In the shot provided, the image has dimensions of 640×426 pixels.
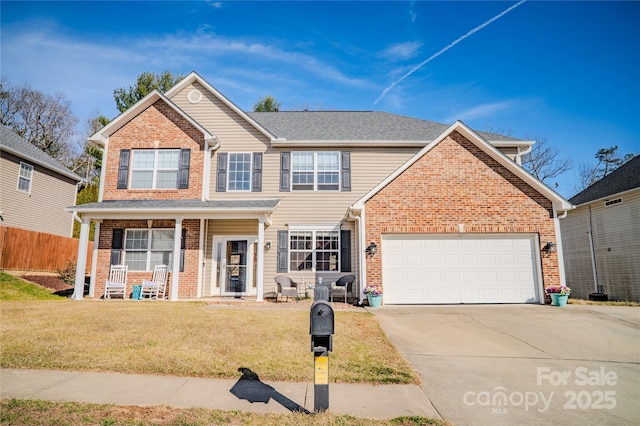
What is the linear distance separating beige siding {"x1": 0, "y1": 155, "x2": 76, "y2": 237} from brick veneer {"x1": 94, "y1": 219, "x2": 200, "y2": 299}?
796 cm

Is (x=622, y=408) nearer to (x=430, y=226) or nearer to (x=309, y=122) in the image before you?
(x=430, y=226)

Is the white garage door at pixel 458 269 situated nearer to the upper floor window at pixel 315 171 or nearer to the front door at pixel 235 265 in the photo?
the upper floor window at pixel 315 171

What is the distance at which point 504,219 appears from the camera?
1164cm

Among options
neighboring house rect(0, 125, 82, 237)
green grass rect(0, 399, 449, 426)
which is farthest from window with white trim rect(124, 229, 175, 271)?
green grass rect(0, 399, 449, 426)

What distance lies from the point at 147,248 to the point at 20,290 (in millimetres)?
5119

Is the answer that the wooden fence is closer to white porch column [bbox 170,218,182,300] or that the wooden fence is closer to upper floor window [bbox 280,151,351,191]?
white porch column [bbox 170,218,182,300]

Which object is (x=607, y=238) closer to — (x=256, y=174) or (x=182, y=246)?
(x=256, y=174)

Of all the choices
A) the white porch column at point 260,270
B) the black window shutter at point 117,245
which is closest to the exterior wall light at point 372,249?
the white porch column at point 260,270

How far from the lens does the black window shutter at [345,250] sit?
A: 1377cm

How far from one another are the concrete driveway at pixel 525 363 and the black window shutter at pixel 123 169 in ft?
36.3

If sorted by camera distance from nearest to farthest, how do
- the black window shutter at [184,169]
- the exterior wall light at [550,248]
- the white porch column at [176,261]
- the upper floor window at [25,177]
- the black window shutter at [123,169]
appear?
the exterior wall light at [550,248] < the white porch column at [176,261] < the black window shutter at [184,169] < the black window shutter at [123,169] < the upper floor window at [25,177]

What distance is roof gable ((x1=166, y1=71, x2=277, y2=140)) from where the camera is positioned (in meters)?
14.6

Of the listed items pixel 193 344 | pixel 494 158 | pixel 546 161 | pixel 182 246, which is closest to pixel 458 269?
pixel 494 158

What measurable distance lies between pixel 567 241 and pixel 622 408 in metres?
17.6
